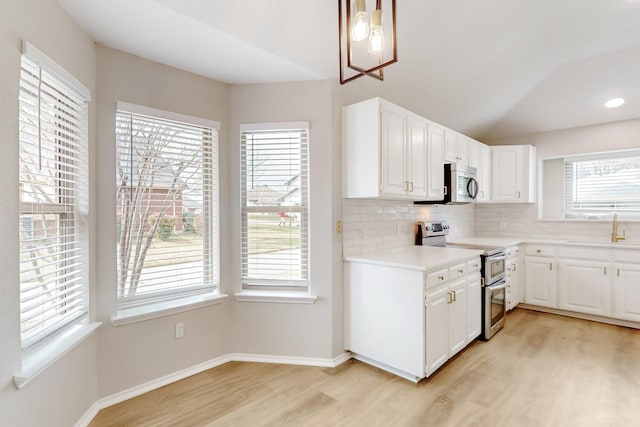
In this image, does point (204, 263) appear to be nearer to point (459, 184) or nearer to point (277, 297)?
point (277, 297)

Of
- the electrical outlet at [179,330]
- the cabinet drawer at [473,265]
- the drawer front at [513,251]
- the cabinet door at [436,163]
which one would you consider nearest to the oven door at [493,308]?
the cabinet drawer at [473,265]

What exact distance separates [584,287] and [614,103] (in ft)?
7.26

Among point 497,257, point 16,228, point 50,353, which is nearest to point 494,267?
point 497,257

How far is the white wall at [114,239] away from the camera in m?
2.12

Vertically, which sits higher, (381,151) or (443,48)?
(443,48)

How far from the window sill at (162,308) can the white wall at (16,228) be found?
34 centimetres

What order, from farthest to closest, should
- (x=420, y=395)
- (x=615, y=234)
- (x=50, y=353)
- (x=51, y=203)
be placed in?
(x=615, y=234) < (x=420, y=395) < (x=51, y=203) < (x=50, y=353)

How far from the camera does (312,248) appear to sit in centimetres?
270

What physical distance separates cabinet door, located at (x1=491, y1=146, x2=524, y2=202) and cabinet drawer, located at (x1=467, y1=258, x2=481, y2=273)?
176 centimetres

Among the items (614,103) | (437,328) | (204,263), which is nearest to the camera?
(437,328)

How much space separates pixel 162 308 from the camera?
2.36m

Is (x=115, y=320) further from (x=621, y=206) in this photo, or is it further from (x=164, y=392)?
(x=621, y=206)

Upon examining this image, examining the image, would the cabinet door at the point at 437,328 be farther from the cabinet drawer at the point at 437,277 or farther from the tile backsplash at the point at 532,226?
the tile backsplash at the point at 532,226

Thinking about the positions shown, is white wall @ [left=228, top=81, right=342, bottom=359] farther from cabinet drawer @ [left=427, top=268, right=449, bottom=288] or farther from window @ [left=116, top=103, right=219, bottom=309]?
cabinet drawer @ [left=427, top=268, right=449, bottom=288]
